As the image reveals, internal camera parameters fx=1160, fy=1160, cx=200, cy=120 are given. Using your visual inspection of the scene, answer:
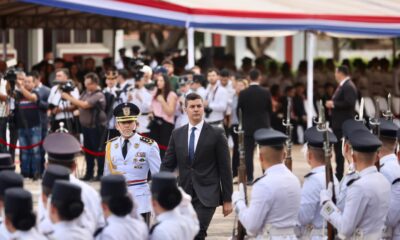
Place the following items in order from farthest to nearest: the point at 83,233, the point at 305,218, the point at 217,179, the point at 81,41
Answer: the point at 81,41 → the point at 217,179 → the point at 305,218 → the point at 83,233

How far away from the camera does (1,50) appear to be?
1011 inches

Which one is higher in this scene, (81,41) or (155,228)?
(81,41)

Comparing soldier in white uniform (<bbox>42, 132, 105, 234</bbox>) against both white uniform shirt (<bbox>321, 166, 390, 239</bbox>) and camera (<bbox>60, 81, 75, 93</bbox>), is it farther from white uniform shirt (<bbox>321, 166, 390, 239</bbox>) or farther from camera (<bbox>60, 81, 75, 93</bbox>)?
camera (<bbox>60, 81, 75, 93</bbox>)

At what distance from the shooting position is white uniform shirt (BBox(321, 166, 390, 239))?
8.16 metres

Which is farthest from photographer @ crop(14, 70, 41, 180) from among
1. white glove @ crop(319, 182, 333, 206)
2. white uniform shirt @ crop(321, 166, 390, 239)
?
white uniform shirt @ crop(321, 166, 390, 239)

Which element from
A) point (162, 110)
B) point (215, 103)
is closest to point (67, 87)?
point (162, 110)

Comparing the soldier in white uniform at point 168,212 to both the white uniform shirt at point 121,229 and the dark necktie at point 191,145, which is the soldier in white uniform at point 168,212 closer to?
the white uniform shirt at point 121,229

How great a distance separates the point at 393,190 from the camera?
9.25 m

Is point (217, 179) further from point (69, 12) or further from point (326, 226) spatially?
point (69, 12)

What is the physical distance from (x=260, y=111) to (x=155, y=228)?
9535 millimetres

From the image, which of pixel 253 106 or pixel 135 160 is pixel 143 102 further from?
pixel 135 160

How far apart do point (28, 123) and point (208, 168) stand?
7222mm

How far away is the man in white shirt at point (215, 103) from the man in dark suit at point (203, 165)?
7122 millimetres

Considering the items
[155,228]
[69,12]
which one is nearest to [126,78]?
[69,12]
